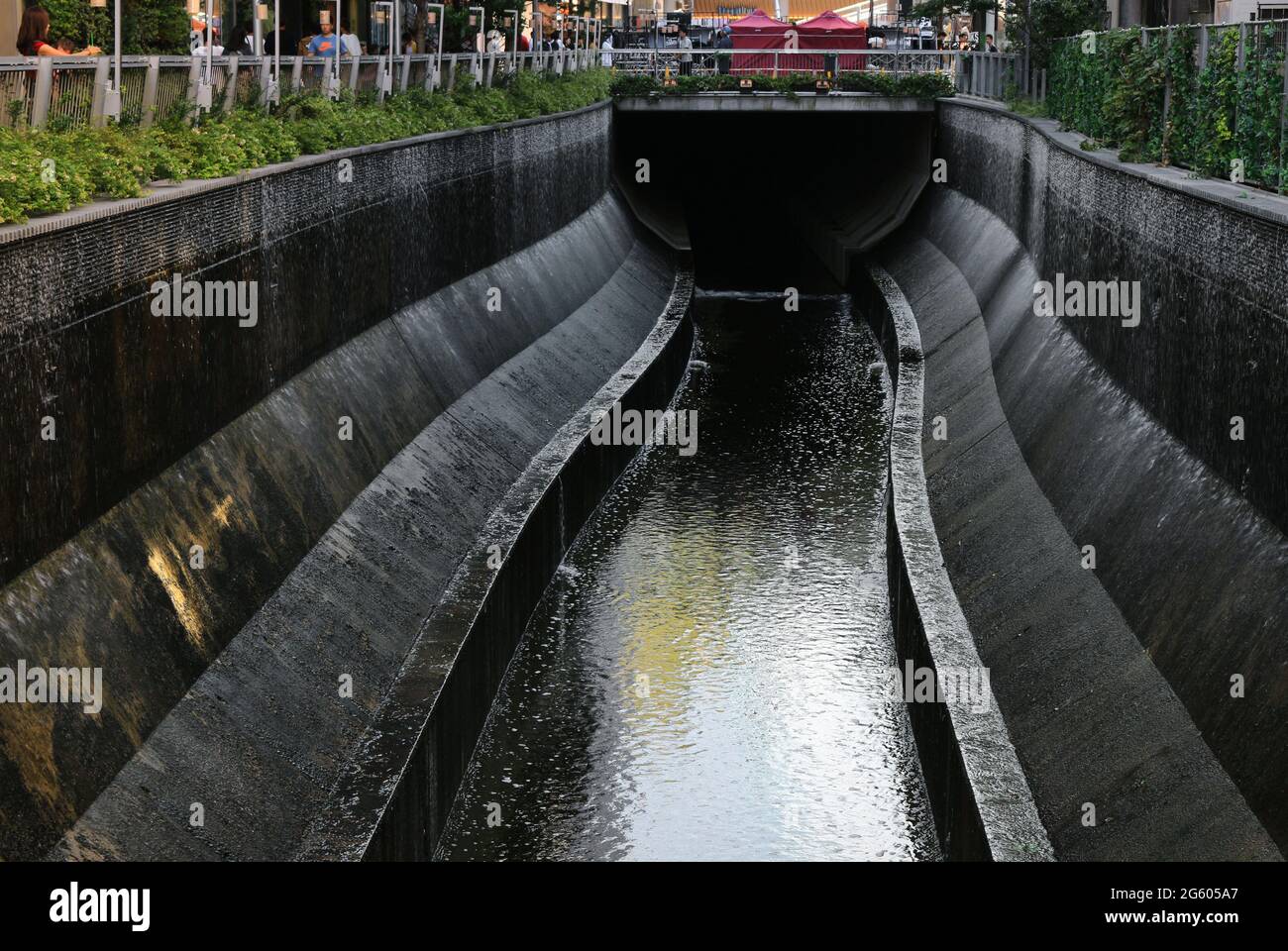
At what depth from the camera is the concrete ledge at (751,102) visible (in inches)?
1694

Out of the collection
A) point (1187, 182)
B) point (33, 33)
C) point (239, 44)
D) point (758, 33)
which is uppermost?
point (758, 33)

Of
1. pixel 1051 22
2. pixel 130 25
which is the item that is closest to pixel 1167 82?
pixel 130 25

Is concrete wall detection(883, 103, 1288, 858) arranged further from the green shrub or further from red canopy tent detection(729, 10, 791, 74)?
red canopy tent detection(729, 10, 791, 74)

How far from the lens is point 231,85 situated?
17.0 m

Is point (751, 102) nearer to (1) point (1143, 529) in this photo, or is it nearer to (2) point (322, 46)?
(2) point (322, 46)

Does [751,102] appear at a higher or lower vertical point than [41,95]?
higher

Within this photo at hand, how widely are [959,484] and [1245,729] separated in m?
9.71

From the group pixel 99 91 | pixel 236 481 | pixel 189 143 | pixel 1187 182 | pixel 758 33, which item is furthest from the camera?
pixel 758 33

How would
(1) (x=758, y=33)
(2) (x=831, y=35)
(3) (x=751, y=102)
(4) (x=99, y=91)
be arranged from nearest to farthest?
(4) (x=99, y=91), (3) (x=751, y=102), (2) (x=831, y=35), (1) (x=758, y=33)

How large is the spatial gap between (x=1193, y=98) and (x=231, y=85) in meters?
8.60

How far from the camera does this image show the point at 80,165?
36.8 ft

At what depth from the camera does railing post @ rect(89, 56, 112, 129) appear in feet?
44.1

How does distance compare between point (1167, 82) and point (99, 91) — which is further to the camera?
point (1167, 82)
